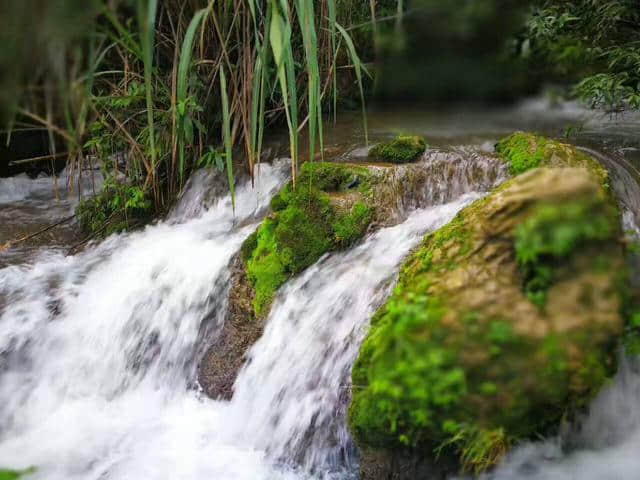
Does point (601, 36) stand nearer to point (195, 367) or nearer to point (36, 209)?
point (195, 367)

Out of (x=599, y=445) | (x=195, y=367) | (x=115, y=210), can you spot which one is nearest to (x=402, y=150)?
(x=195, y=367)

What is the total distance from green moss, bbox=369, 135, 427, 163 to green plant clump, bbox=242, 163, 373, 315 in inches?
27.8

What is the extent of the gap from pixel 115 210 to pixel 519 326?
3.60 m

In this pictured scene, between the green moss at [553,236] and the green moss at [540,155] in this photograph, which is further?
the green moss at [540,155]

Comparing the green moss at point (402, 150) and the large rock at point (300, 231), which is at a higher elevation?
the green moss at point (402, 150)

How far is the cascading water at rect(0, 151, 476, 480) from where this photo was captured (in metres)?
2.71

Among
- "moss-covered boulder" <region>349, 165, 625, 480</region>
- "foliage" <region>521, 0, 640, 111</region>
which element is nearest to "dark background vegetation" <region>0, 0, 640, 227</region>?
"foliage" <region>521, 0, 640, 111</region>

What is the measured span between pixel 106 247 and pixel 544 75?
4.15 m

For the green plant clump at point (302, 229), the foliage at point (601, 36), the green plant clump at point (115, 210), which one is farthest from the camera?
the green plant clump at point (115, 210)

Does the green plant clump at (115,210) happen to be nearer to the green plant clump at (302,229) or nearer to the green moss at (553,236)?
the green plant clump at (302,229)

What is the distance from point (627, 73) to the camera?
12.4ft

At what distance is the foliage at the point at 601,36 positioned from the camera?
3764mm

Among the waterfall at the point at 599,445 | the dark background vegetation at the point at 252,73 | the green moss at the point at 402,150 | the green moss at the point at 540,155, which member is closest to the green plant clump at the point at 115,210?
the dark background vegetation at the point at 252,73

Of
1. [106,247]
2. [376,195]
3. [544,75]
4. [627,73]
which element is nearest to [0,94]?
[376,195]
